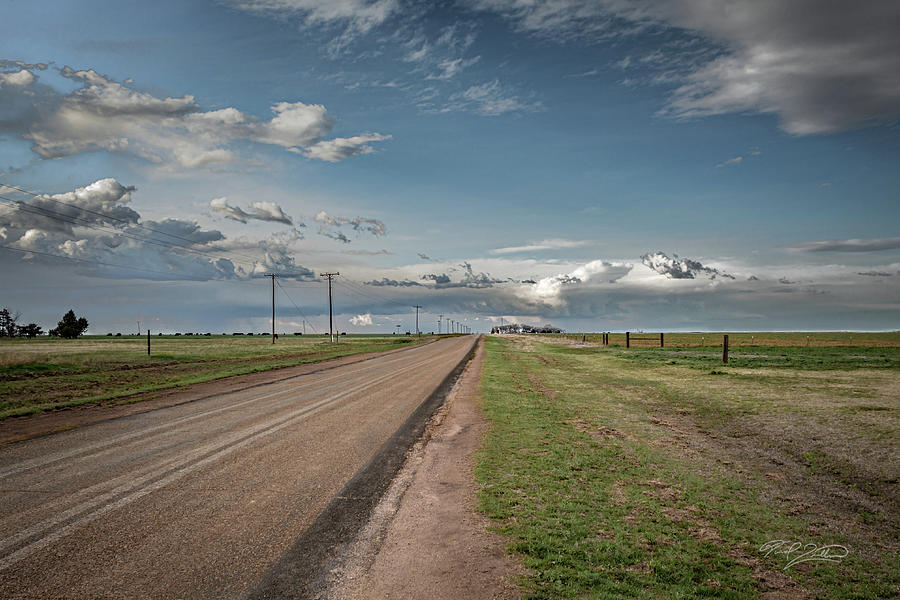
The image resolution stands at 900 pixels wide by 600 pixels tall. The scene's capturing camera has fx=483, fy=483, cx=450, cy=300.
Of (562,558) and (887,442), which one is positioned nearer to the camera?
(562,558)

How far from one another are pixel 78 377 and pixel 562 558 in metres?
30.9

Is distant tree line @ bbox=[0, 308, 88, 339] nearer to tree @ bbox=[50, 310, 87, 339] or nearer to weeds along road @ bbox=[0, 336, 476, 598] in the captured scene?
tree @ bbox=[50, 310, 87, 339]

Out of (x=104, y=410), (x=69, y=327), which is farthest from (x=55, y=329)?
(x=104, y=410)

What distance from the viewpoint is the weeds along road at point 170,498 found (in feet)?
15.1

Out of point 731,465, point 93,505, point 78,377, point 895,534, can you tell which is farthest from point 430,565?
point 78,377

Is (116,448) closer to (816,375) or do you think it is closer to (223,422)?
(223,422)

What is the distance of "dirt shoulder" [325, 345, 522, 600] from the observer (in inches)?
173

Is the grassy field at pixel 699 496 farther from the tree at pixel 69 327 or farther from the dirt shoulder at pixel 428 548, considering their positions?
the tree at pixel 69 327

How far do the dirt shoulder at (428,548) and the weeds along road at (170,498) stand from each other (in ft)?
2.82

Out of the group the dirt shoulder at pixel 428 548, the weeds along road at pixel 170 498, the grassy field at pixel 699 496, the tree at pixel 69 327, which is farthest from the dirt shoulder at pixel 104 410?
the tree at pixel 69 327

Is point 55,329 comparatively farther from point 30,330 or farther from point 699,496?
point 699,496

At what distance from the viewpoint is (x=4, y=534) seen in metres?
5.50

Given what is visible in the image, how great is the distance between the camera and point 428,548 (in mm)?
5273

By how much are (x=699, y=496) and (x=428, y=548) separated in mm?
4118
